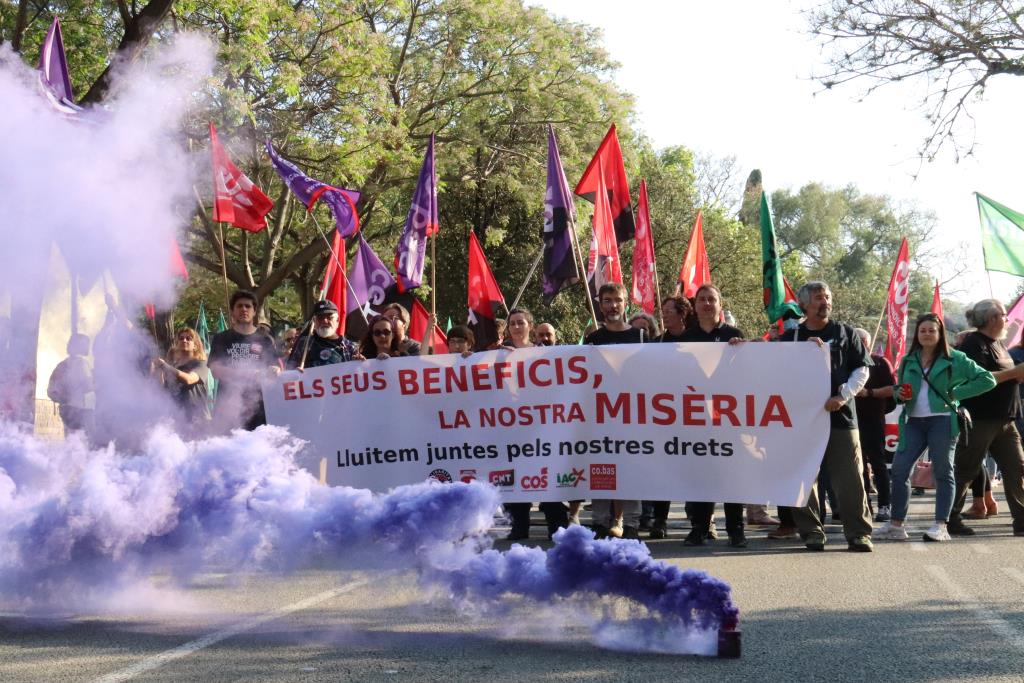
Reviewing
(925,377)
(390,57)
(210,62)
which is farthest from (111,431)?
(390,57)

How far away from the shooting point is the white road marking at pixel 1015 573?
25.0ft

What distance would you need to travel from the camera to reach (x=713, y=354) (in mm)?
8805

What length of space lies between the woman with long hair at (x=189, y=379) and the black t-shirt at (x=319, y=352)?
76cm

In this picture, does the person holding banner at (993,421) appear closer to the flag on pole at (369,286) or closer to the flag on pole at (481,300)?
the flag on pole at (481,300)

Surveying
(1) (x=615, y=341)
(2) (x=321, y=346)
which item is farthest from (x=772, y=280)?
(2) (x=321, y=346)

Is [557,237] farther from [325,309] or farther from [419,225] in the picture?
[325,309]

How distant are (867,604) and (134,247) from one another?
489cm

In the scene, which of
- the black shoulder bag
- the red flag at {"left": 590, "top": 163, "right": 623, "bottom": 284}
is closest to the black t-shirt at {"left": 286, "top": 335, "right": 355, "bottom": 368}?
the red flag at {"left": 590, "top": 163, "right": 623, "bottom": 284}

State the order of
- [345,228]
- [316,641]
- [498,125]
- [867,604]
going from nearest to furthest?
[316,641], [867,604], [345,228], [498,125]

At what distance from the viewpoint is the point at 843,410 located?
351 inches

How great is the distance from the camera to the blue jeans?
32.2 ft

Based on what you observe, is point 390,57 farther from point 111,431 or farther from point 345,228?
point 111,431

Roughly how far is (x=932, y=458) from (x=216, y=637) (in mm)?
6455

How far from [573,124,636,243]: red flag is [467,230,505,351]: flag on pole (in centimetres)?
152
